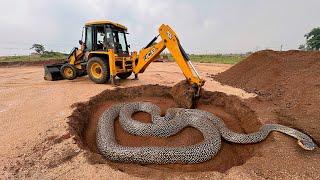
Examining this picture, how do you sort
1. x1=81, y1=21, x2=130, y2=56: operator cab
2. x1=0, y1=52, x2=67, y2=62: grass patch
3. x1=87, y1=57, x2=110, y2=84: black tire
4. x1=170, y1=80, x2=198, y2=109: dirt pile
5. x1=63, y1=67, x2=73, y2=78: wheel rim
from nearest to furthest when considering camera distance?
x1=170, y1=80, x2=198, y2=109: dirt pile → x1=87, y1=57, x2=110, y2=84: black tire → x1=81, y1=21, x2=130, y2=56: operator cab → x1=63, y1=67, x2=73, y2=78: wheel rim → x1=0, y1=52, x2=67, y2=62: grass patch

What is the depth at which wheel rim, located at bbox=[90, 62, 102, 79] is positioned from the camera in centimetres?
1222

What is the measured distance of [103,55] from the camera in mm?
12352

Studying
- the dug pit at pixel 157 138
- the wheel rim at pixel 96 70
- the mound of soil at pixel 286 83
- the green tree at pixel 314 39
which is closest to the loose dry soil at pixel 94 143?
the dug pit at pixel 157 138

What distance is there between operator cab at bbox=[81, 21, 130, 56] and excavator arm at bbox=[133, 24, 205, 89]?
1.51 meters

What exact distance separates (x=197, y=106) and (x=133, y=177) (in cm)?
439

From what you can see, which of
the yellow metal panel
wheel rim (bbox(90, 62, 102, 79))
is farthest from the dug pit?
wheel rim (bbox(90, 62, 102, 79))

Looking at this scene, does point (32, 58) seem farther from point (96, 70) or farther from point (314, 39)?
point (314, 39)

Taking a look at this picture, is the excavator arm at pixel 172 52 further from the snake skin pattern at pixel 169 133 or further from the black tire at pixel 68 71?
the black tire at pixel 68 71

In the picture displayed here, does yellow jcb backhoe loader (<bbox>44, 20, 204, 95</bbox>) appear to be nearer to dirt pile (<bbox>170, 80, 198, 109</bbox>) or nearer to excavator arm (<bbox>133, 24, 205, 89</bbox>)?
excavator arm (<bbox>133, 24, 205, 89</bbox>)

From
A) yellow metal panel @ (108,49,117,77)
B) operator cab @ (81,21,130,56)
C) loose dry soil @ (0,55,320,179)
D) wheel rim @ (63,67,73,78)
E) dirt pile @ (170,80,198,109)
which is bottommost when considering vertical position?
loose dry soil @ (0,55,320,179)

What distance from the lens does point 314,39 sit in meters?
40.2

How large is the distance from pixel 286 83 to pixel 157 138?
5.90 m

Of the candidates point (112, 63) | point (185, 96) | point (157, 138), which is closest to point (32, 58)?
point (112, 63)

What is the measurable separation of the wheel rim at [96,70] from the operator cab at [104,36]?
28.6 inches
